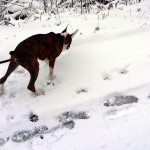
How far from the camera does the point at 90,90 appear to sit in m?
3.99

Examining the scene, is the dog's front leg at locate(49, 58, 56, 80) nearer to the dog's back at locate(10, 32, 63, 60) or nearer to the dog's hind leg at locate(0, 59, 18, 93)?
the dog's back at locate(10, 32, 63, 60)

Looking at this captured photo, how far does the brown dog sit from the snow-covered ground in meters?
0.31

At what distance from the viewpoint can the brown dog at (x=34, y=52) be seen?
3.55m

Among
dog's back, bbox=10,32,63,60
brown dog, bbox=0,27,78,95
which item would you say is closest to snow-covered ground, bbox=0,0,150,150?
brown dog, bbox=0,27,78,95

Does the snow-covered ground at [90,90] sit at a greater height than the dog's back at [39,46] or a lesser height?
lesser

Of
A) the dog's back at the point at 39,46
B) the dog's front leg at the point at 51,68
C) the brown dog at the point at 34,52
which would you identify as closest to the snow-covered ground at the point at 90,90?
the dog's front leg at the point at 51,68

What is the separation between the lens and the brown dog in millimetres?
3553

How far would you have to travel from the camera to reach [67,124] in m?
3.45

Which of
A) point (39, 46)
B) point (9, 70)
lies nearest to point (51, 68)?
point (39, 46)

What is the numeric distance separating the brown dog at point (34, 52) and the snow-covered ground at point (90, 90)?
310 mm

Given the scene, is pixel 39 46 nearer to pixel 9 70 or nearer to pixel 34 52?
pixel 34 52

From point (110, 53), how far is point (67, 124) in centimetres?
181

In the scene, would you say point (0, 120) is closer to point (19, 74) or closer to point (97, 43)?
point (19, 74)

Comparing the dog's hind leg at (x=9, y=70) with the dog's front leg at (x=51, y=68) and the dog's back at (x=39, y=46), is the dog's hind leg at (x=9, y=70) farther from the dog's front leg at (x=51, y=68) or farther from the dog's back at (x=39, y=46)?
the dog's front leg at (x=51, y=68)
